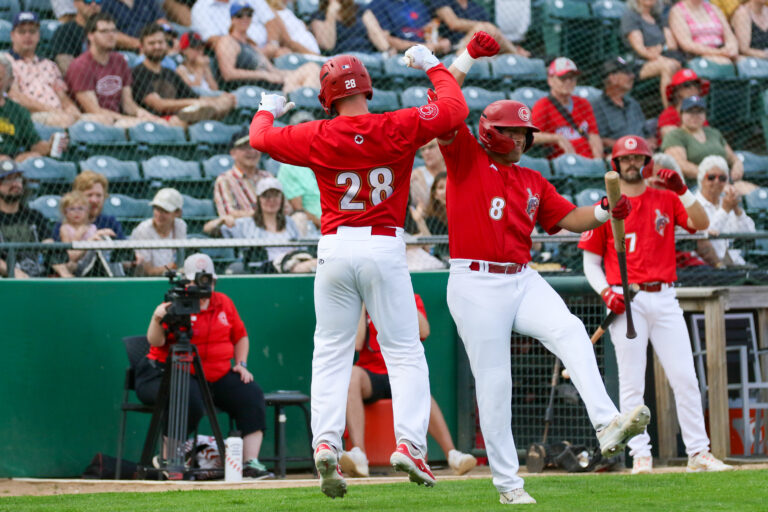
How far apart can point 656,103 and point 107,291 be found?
248 inches

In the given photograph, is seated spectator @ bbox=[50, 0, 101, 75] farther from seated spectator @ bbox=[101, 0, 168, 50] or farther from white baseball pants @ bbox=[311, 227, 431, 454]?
white baseball pants @ bbox=[311, 227, 431, 454]

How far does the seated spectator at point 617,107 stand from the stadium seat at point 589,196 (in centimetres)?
99

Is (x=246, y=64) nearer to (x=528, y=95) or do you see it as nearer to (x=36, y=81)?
(x=36, y=81)

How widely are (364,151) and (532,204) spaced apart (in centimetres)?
87

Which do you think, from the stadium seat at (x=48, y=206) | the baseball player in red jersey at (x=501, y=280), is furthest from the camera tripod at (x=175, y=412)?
the baseball player in red jersey at (x=501, y=280)

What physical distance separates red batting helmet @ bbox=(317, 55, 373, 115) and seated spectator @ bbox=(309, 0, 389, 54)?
6.10 m

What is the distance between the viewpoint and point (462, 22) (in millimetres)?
11352

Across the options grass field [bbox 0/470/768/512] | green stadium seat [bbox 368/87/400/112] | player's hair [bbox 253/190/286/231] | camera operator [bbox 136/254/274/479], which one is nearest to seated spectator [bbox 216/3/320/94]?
green stadium seat [bbox 368/87/400/112]

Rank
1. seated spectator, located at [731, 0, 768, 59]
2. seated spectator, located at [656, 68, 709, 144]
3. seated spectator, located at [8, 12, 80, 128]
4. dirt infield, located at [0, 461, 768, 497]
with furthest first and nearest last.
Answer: seated spectator, located at [731, 0, 768, 59] → seated spectator, located at [656, 68, 709, 144] → seated spectator, located at [8, 12, 80, 128] → dirt infield, located at [0, 461, 768, 497]

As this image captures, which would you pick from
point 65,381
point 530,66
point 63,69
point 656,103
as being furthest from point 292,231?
point 656,103

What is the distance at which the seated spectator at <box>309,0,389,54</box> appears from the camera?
1068 centimetres

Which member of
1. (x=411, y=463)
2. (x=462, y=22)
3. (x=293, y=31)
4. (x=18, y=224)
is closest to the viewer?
(x=411, y=463)

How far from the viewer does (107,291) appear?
766 cm

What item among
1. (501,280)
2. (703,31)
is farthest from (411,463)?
(703,31)
